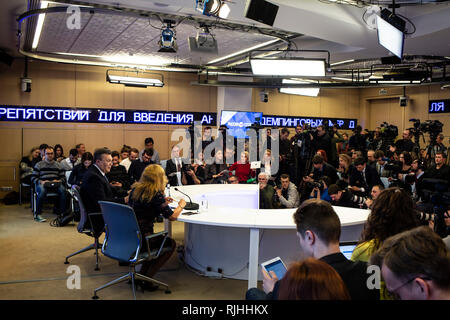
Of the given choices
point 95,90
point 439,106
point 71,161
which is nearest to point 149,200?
point 71,161

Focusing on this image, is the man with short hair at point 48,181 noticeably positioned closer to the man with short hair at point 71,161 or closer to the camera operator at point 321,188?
the man with short hair at point 71,161

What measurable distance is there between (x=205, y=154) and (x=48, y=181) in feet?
10.0

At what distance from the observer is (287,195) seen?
5.98 metres

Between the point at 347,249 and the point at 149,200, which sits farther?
the point at 149,200

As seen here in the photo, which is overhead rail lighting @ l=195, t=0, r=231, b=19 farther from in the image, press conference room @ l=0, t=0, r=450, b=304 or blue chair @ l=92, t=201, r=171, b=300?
blue chair @ l=92, t=201, r=171, b=300

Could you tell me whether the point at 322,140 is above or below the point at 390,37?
below

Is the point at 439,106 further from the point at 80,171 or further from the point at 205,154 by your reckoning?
the point at 80,171

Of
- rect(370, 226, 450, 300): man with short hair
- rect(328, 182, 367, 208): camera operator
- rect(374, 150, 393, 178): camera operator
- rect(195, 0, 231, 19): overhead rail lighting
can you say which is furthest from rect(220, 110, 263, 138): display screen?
rect(370, 226, 450, 300): man with short hair

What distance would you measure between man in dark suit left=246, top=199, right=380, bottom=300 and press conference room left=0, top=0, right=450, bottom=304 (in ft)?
0.04

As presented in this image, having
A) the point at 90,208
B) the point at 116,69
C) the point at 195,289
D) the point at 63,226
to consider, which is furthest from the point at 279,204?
the point at 116,69

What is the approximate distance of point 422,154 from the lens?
8336mm

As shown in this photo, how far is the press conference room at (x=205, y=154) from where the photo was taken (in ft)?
12.4

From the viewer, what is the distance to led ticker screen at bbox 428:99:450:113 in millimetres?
11234
